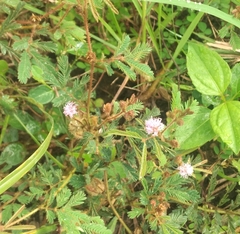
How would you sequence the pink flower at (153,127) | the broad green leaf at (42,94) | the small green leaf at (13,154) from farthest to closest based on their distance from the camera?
1. the small green leaf at (13,154)
2. the broad green leaf at (42,94)
3. the pink flower at (153,127)

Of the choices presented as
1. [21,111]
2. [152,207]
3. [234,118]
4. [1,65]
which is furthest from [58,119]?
[234,118]

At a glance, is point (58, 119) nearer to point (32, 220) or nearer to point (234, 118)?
point (32, 220)

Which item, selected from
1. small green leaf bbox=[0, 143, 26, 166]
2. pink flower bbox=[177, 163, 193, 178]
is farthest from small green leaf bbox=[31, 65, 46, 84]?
pink flower bbox=[177, 163, 193, 178]

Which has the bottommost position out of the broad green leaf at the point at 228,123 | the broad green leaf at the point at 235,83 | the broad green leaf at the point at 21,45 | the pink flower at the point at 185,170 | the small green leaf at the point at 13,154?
the small green leaf at the point at 13,154

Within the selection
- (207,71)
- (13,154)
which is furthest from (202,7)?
(13,154)

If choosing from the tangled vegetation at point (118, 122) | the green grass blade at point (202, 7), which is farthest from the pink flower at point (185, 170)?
the green grass blade at point (202, 7)

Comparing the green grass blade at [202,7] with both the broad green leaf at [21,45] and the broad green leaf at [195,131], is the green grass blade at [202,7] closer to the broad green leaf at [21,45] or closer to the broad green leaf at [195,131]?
the broad green leaf at [195,131]

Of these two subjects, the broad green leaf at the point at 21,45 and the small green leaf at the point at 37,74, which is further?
the small green leaf at the point at 37,74
